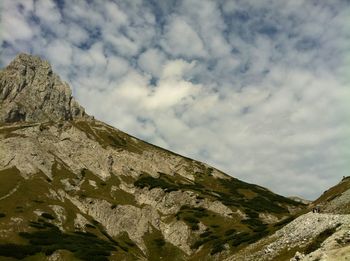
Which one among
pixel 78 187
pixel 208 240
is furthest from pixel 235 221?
pixel 78 187

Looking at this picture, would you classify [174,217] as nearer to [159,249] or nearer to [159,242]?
[159,242]

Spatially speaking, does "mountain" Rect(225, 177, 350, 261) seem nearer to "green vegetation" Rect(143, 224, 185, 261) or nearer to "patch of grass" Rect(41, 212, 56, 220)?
"green vegetation" Rect(143, 224, 185, 261)

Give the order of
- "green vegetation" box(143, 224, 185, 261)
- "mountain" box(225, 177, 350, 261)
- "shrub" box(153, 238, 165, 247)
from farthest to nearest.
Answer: "shrub" box(153, 238, 165, 247)
"green vegetation" box(143, 224, 185, 261)
"mountain" box(225, 177, 350, 261)

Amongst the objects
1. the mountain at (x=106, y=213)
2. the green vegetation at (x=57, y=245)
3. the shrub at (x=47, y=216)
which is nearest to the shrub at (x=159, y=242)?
the mountain at (x=106, y=213)

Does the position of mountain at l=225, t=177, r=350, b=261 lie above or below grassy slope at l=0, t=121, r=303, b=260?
below

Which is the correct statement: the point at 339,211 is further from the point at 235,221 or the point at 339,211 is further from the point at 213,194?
the point at 213,194

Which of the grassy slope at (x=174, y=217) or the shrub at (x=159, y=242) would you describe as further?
the shrub at (x=159, y=242)

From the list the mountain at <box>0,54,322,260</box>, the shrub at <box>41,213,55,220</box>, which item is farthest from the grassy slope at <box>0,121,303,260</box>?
the shrub at <box>41,213,55,220</box>

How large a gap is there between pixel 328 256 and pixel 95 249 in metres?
94.2

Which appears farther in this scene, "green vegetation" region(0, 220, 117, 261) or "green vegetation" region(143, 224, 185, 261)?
"green vegetation" region(143, 224, 185, 261)

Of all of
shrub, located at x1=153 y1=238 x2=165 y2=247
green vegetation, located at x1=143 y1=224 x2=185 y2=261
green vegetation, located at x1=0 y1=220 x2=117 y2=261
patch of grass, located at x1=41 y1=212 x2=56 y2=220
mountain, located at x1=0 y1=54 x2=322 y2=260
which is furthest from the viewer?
shrub, located at x1=153 y1=238 x2=165 y2=247

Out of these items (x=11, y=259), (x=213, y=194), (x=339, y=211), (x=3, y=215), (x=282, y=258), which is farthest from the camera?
(x=213, y=194)

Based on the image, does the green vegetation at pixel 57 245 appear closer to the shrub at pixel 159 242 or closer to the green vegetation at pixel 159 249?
the green vegetation at pixel 159 249

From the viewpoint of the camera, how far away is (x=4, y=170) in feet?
549
